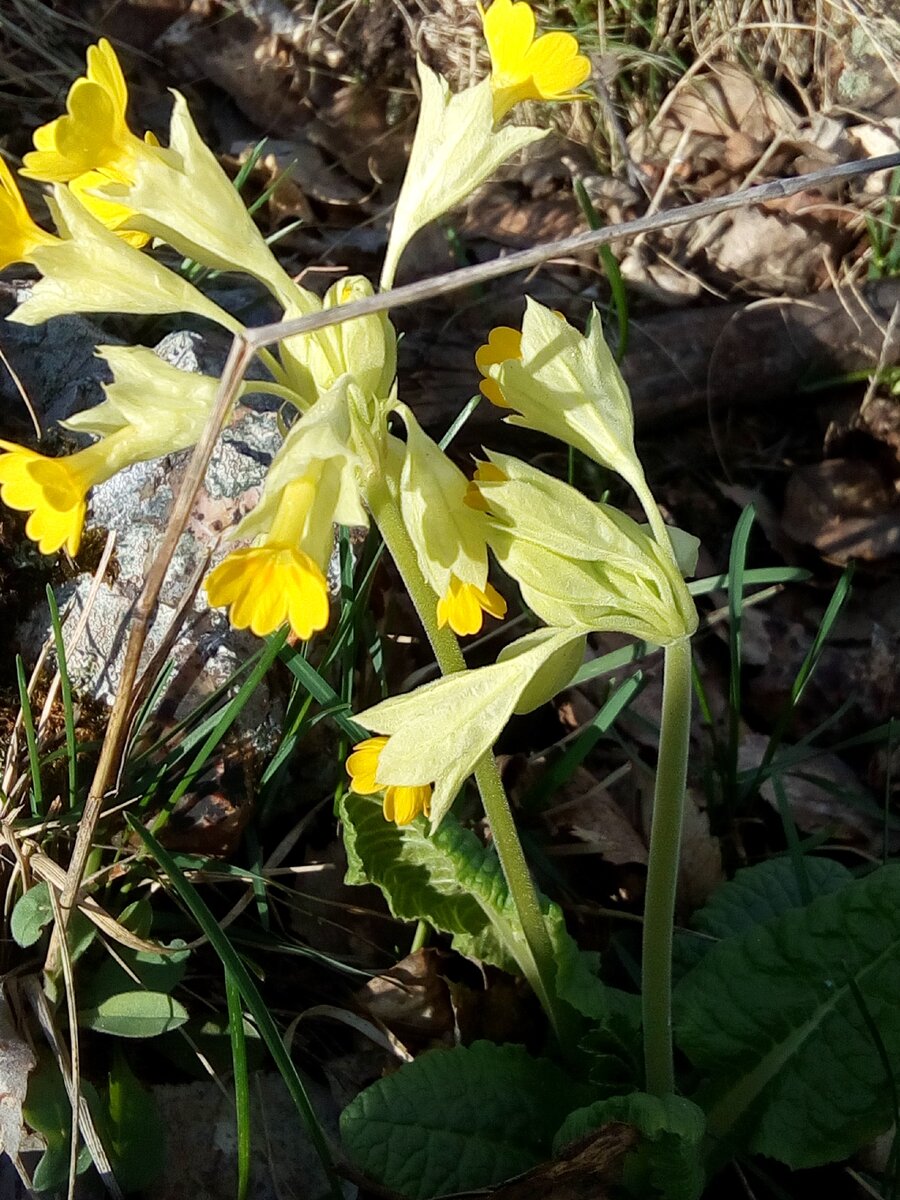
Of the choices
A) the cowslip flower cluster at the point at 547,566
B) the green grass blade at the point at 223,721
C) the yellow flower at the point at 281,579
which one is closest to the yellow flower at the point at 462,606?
the cowslip flower cluster at the point at 547,566

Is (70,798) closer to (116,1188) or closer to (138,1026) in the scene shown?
(138,1026)

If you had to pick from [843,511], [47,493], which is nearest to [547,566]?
[47,493]

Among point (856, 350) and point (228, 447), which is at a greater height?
point (228, 447)

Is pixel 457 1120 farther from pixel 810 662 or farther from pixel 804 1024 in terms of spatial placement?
pixel 810 662

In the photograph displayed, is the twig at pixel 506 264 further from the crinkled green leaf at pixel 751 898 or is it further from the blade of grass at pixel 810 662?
the crinkled green leaf at pixel 751 898

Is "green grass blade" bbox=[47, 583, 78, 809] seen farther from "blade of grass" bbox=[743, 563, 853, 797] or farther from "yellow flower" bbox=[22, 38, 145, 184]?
"blade of grass" bbox=[743, 563, 853, 797]

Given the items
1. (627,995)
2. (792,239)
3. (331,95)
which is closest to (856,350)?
(792,239)
